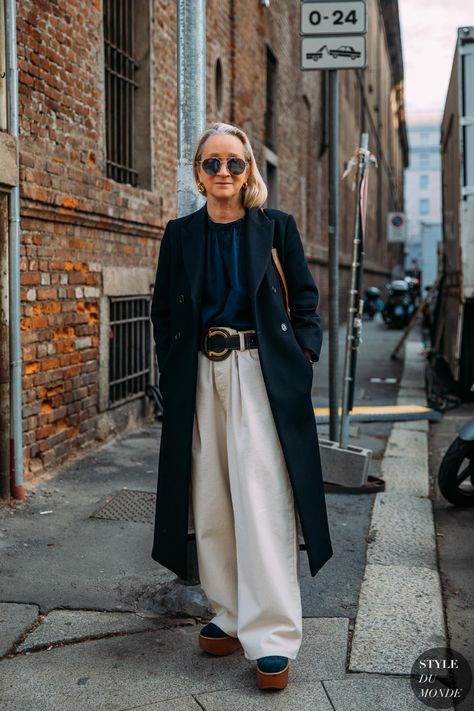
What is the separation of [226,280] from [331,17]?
3.46 metres

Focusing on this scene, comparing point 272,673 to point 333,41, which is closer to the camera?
point 272,673

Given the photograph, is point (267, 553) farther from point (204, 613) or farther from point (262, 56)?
point (262, 56)

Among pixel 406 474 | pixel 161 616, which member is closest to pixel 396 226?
pixel 406 474

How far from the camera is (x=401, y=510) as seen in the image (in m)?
5.61

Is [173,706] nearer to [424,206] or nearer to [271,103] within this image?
[271,103]

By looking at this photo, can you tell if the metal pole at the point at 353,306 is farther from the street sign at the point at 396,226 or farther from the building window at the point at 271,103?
the street sign at the point at 396,226

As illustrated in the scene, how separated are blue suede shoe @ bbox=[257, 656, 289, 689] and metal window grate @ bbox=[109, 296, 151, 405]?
15.2 ft

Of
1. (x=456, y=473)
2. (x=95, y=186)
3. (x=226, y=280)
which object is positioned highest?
(x=95, y=186)

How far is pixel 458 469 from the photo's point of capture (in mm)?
5652

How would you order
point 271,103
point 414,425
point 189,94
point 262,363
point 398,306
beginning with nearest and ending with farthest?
point 262,363
point 189,94
point 414,425
point 271,103
point 398,306

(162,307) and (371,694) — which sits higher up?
(162,307)

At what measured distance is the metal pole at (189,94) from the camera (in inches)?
163

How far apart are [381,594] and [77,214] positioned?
3689 millimetres

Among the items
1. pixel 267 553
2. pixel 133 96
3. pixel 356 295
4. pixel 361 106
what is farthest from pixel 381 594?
pixel 361 106
